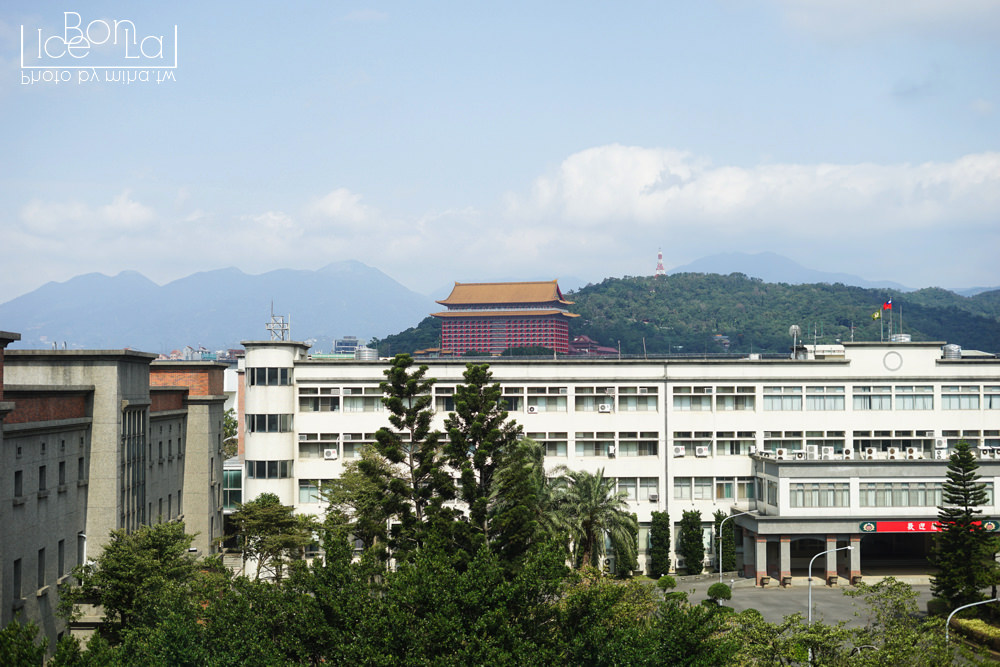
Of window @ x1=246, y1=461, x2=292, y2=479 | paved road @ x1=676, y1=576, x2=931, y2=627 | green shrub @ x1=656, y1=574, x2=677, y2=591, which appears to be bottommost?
paved road @ x1=676, y1=576, x2=931, y2=627

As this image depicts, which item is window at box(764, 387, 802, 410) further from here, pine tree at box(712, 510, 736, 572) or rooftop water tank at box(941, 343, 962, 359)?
rooftop water tank at box(941, 343, 962, 359)

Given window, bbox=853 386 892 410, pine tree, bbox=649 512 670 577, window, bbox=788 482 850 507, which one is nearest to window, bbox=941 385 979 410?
window, bbox=853 386 892 410

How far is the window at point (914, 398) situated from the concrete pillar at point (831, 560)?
10.3 metres

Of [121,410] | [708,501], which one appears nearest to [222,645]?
[121,410]

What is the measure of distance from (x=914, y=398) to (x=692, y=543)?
1746 centimetres

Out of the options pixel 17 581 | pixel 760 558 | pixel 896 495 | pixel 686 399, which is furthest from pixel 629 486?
pixel 17 581

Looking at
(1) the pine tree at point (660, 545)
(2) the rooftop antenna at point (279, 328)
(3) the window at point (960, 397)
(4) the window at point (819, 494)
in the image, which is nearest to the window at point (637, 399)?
(1) the pine tree at point (660, 545)

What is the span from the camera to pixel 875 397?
6519 centimetres

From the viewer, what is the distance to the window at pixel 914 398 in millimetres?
65250

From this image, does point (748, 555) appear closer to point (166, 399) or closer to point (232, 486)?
point (232, 486)

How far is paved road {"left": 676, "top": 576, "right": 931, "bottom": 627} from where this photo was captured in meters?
51.7

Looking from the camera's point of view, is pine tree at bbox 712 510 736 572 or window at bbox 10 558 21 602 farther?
pine tree at bbox 712 510 736 572

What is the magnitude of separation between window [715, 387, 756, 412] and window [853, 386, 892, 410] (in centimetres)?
656

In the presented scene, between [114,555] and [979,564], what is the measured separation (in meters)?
39.3
